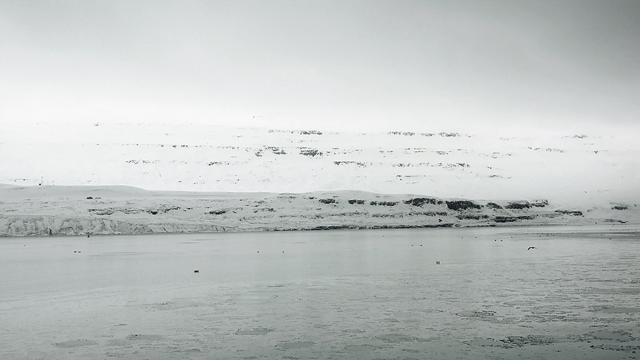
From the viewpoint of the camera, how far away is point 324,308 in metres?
8.19

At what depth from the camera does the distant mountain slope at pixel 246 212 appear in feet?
93.4

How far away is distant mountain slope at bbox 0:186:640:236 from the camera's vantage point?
1121 inches

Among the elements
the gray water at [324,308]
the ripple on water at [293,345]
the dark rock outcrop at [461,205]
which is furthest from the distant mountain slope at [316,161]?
the ripple on water at [293,345]

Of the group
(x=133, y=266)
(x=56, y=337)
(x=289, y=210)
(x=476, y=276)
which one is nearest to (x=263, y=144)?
(x=289, y=210)

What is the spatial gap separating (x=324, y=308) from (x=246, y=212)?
24.7 m

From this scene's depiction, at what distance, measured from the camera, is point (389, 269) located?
502 inches

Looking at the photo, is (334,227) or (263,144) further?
(263,144)

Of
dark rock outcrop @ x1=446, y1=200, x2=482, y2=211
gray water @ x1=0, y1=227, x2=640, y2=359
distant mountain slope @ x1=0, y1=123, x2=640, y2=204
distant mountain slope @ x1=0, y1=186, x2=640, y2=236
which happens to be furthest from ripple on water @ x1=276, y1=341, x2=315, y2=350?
distant mountain slope @ x1=0, y1=123, x2=640, y2=204

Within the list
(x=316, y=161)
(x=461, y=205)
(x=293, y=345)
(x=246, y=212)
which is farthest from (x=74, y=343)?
(x=316, y=161)

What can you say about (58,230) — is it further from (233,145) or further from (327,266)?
(233,145)

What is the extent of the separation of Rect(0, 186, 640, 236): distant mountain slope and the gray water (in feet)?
44.1

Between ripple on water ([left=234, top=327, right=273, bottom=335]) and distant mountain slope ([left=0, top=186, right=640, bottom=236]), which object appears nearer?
ripple on water ([left=234, top=327, right=273, bottom=335])

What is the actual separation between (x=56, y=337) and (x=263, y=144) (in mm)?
46501

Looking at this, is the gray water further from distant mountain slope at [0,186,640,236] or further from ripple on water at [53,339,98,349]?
distant mountain slope at [0,186,640,236]
